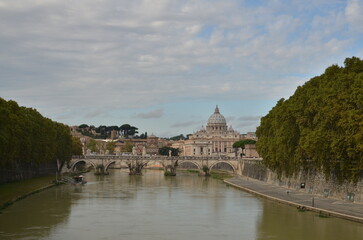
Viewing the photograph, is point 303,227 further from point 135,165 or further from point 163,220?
point 135,165

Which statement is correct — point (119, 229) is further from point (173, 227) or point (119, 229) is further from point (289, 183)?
point (289, 183)

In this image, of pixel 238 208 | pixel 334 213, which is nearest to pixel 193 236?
pixel 334 213

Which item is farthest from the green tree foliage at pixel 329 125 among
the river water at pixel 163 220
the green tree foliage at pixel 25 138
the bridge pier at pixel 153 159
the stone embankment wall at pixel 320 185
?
the bridge pier at pixel 153 159

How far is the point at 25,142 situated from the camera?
64.4 m

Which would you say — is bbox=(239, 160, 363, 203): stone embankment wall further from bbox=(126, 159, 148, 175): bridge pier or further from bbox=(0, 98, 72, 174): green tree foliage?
bbox=(126, 159, 148, 175): bridge pier

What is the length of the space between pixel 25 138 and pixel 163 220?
29.6 meters

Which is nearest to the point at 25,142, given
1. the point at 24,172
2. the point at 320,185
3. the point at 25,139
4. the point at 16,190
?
the point at 25,139

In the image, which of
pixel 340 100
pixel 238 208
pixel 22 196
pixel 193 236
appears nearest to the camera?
pixel 193 236

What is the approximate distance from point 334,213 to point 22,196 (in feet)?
84.0

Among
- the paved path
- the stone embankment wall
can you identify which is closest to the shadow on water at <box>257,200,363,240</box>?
the paved path

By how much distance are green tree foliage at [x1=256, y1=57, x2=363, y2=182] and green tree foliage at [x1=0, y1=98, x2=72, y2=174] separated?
2429cm

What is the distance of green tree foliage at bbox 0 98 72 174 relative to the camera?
181 ft

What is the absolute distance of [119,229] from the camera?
35094 millimetres

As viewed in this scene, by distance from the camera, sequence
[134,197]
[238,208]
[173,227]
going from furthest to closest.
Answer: [134,197]
[238,208]
[173,227]
